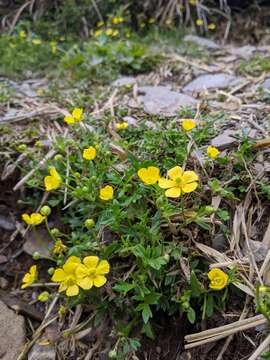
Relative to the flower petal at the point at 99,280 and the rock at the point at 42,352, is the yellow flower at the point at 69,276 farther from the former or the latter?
the rock at the point at 42,352

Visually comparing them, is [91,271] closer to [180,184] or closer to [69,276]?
[69,276]

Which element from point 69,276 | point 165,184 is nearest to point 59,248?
point 69,276

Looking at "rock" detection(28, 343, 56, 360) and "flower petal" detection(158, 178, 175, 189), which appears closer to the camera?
"flower petal" detection(158, 178, 175, 189)

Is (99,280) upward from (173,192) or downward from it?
downward

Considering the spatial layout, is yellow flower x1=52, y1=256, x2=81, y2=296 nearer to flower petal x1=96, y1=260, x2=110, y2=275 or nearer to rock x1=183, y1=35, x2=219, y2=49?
flower petal x1=96, y1=260, x2=110, y2=275

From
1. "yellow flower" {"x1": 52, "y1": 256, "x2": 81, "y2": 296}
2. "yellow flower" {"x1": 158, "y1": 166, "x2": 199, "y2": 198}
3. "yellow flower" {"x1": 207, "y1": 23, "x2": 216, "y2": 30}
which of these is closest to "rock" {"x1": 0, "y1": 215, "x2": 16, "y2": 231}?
"yellow flower" {"x1": 52, "y1": 256, "x2": 81, "y2": 296}

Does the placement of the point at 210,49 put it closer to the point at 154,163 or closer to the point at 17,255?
the point at 154,163

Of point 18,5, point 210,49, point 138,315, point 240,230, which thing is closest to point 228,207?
point 240,230
